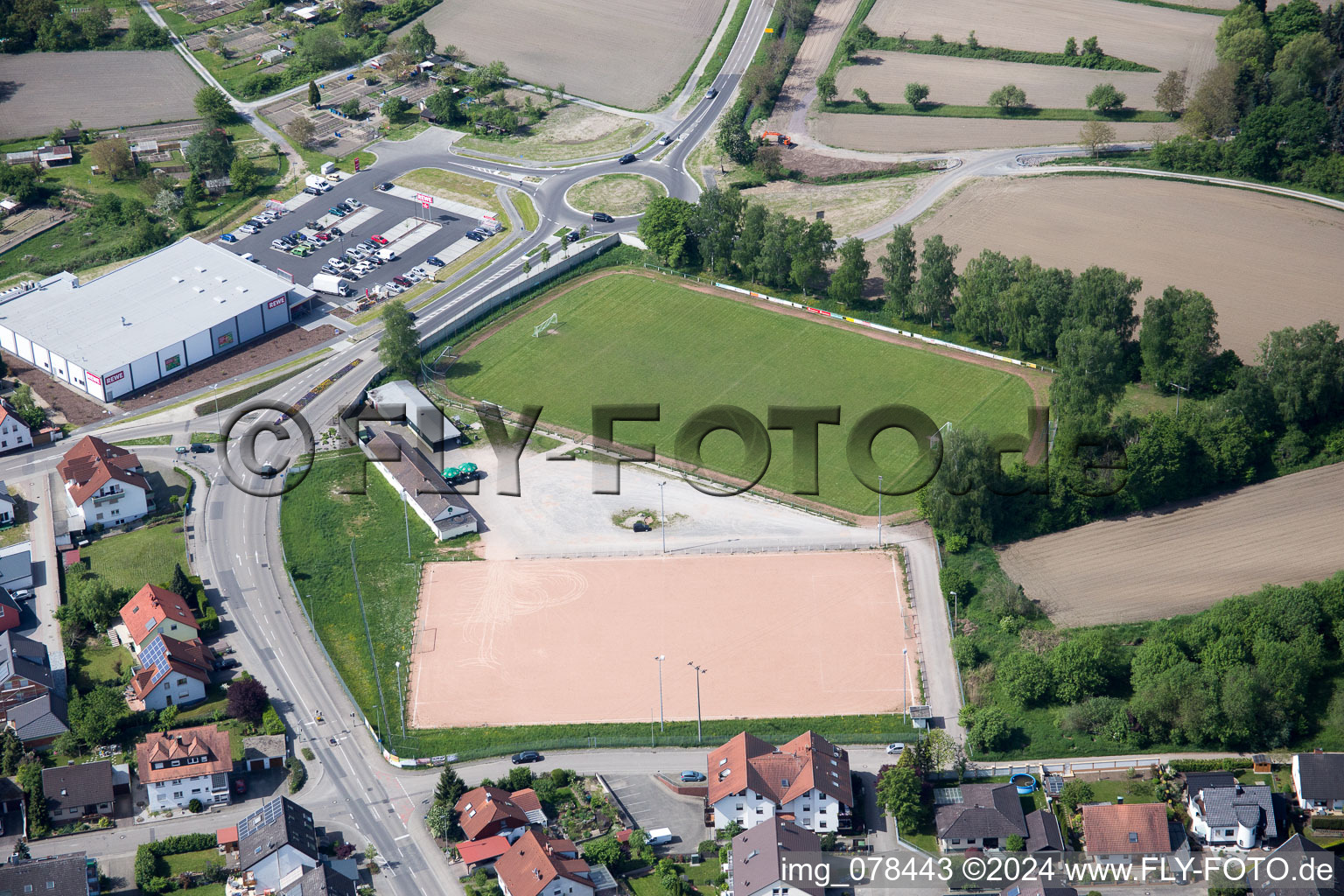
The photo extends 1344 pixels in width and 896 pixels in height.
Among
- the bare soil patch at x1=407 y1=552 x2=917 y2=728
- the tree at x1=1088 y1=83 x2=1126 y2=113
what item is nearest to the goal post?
the bare soil patch at x1=407 y1=552 x2=917 y2=728

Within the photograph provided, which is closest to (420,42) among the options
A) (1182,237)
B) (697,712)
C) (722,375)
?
(722,375)

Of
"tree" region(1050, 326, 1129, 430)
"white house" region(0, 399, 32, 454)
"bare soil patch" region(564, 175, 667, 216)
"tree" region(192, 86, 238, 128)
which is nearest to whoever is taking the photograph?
"tree" region(1050, 326, 1129, 430)

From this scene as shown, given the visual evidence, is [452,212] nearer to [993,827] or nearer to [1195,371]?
[1195,371]

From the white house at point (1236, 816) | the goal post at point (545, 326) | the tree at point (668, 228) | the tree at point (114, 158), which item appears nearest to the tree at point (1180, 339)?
the tree at point (668, 228)

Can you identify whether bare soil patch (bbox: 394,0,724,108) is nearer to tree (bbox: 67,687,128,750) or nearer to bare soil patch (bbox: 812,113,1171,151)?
bare soil patch (bbox: 812,113,1171,151)

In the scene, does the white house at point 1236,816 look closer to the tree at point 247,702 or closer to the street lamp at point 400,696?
the street lamp at point 400,696
